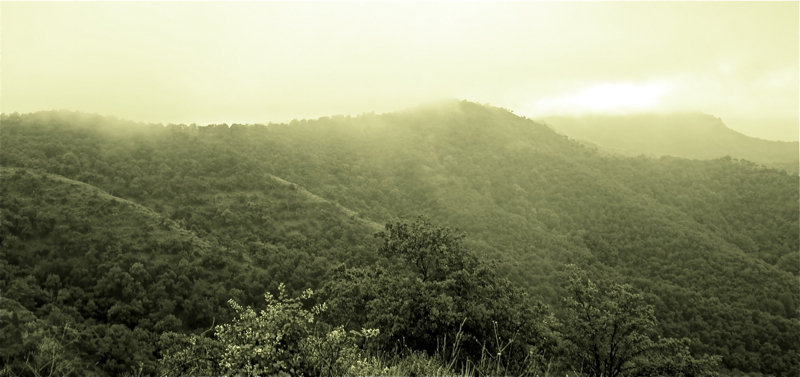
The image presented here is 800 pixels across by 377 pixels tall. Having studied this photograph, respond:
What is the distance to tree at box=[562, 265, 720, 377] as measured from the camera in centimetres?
1883

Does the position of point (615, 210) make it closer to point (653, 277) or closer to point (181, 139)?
point (653, 277)

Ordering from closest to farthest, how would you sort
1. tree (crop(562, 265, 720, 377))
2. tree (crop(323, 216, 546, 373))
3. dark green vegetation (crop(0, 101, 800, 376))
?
tree (crop(323, 216, 546, 373)), dark green vegetation (crop(0, 101, 800, 376)), tree (crop(562, 265, 720, 377))

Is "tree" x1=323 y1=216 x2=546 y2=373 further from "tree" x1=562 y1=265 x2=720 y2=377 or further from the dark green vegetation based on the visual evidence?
"tree" x1=562 y1=265 x2=720 y2=377

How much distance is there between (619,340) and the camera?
750 inches

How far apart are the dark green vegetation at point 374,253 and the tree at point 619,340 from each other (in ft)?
0.47

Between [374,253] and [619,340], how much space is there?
46.5 m

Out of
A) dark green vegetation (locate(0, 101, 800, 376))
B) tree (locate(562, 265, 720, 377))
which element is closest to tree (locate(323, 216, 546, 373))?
dark green vegetation (locate(0, 101, 800, 376))

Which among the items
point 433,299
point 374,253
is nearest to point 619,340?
point 433,299

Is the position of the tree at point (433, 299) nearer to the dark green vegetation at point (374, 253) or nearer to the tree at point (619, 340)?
the dark green vegetation at point (374, 253)

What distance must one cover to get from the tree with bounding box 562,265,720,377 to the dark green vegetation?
14 cm

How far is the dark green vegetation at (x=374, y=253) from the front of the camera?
58.3 ft

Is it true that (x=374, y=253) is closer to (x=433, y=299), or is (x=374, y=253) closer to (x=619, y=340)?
(x=433, y=299)

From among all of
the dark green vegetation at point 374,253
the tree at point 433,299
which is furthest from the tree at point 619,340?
the tree at point 433,299

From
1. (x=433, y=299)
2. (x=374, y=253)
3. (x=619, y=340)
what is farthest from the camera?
(x=374, y=253)
